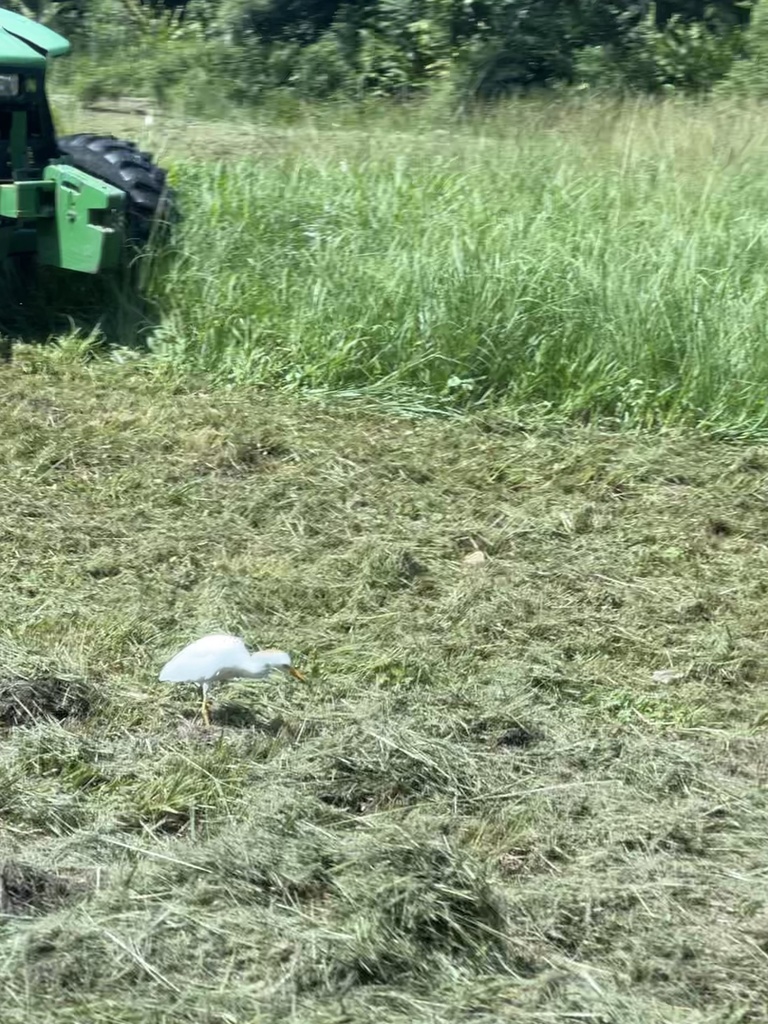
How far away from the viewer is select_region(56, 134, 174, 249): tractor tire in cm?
682

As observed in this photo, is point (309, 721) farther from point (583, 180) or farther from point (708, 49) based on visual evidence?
point (708, 49)

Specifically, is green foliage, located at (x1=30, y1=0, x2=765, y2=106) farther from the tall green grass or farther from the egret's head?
the egret's head

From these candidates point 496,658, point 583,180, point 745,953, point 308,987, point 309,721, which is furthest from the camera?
point 583,180

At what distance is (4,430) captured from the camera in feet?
18.5

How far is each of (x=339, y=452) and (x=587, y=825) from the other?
2.61m

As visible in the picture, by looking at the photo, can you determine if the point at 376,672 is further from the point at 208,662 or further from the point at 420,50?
the point at 420,50

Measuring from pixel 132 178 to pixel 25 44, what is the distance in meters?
0.77

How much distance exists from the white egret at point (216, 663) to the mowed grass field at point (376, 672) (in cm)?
10

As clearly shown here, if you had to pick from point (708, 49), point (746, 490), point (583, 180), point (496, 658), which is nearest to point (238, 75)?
point (708, 49)

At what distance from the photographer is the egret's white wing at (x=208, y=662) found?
3539mm

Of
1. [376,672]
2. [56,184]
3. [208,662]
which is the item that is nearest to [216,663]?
[208,662]

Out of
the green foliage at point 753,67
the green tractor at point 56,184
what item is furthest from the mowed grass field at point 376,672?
the green foliage at point 753,67

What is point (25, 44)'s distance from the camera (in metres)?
6.76

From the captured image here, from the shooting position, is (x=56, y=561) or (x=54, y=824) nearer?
(x=54, y=824)
